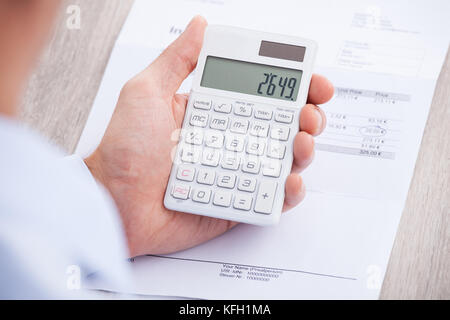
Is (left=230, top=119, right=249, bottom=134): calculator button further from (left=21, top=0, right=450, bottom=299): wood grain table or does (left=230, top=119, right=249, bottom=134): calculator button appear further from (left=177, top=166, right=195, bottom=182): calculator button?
(left=21, top=0, right=450, bottom=299): wood grain table

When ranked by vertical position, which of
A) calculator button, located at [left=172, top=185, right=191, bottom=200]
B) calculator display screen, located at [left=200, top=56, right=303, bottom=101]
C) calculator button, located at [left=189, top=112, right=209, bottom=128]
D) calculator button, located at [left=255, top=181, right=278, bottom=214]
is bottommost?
calculator button, located at [left=172, top=185, right=191, bottom=200]

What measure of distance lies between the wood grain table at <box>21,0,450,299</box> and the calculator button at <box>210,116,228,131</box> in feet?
0.52

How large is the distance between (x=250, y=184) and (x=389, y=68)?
0.21 m

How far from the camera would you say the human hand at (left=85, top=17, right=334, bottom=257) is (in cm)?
50

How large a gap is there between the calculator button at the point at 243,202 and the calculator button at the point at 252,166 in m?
0.03

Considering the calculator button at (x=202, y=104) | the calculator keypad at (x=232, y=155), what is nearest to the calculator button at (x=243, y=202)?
the calculator keypad at (x=232, y=155)

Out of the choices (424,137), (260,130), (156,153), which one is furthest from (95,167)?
(424,137)

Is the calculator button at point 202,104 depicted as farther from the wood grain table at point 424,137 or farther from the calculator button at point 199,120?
the wood grain table at point 424,137

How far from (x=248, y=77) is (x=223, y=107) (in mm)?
41

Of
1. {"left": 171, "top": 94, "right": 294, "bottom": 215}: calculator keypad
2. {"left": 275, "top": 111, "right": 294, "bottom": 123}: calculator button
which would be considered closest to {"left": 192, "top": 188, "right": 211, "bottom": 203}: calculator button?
{"left": 171, "top": 94, "right": 294, "bottom": 215}: calculator keypad

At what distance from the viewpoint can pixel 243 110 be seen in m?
0.53

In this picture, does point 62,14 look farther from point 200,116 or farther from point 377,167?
point 377,167

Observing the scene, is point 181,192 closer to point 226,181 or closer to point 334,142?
point 226,181

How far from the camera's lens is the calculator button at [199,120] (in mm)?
533
